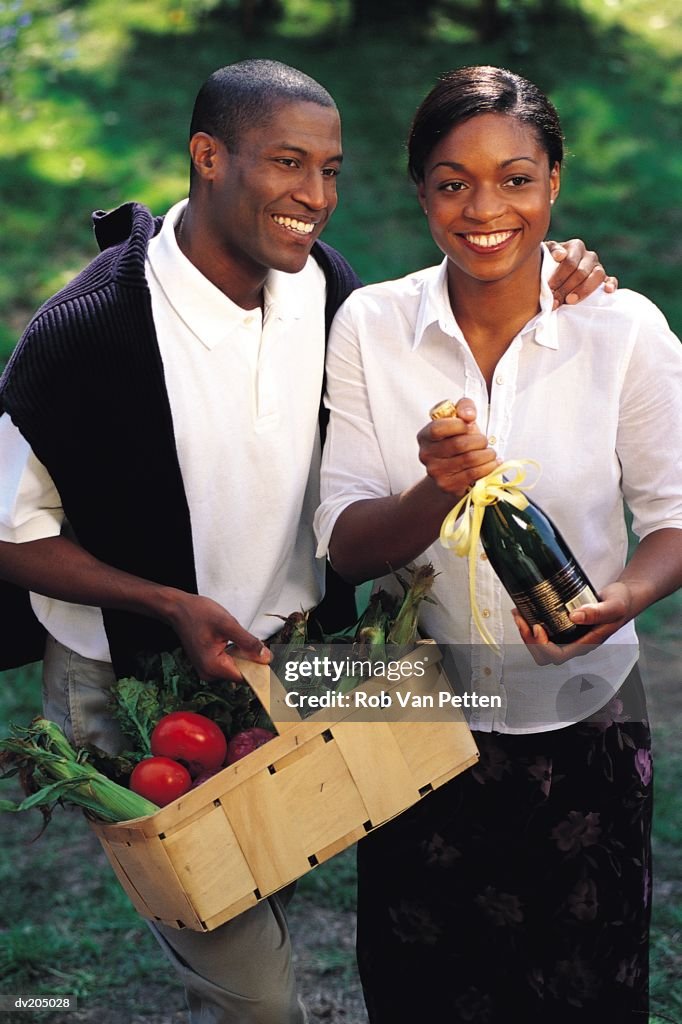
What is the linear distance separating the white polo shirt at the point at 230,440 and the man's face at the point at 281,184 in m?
0.13

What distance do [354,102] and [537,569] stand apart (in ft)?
21.2

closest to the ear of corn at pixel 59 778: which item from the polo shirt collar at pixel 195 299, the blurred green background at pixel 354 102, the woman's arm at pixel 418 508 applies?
the woman's arm at pixel 418 508

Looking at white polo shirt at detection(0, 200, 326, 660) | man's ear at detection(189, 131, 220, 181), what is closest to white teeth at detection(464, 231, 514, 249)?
white polo shirt at detection(0, 200, 326, 660)

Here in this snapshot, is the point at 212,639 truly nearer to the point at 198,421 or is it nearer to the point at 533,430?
the point at 198,421

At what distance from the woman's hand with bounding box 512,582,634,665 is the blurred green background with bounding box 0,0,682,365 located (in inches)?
194

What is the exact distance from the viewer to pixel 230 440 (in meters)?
2.67

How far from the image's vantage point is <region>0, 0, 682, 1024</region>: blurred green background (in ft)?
24.7

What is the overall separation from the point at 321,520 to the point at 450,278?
54cm

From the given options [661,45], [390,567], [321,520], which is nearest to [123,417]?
[321,520]

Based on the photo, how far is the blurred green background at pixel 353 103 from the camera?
7516mm

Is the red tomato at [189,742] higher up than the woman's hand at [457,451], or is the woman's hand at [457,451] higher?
the woman's hand at [457,451]

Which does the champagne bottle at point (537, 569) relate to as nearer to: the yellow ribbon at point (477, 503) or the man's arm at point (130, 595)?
the yellow ribbon at point (477, 503)

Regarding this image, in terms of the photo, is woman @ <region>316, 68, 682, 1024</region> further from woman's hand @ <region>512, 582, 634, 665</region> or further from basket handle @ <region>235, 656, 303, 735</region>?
basket handle @ <region>235, 656, 303, 735</region>

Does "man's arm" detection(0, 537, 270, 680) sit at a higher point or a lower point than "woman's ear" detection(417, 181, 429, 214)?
lower
